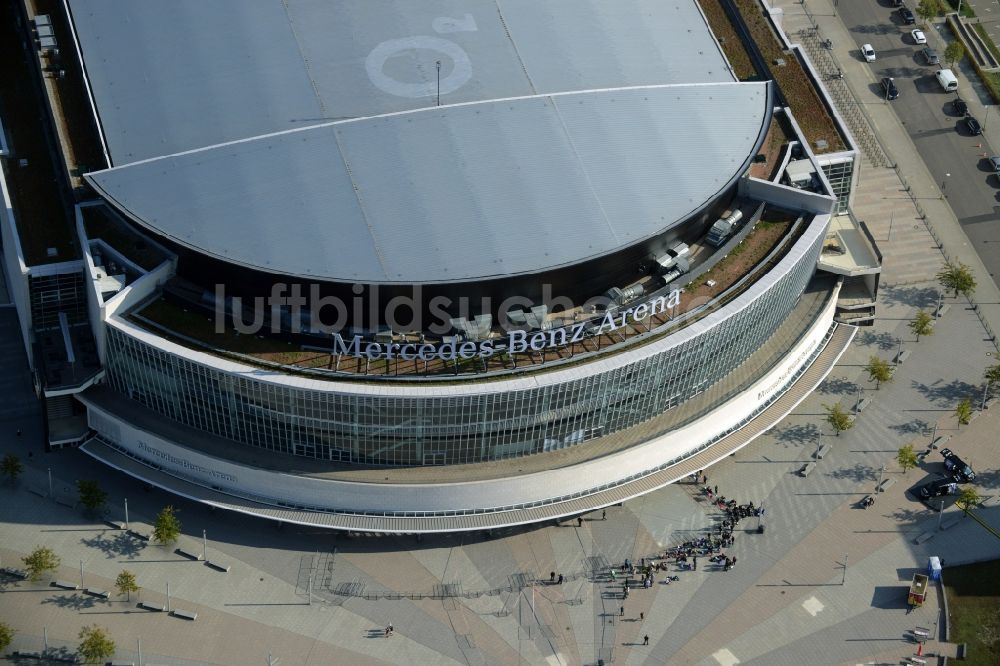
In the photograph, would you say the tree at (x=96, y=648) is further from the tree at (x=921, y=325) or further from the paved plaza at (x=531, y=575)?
the tree at (x=921, y=325)

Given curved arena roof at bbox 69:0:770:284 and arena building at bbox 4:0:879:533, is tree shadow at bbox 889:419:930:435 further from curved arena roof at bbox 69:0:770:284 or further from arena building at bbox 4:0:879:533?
curved arena roof at bbox 69:0:770:284

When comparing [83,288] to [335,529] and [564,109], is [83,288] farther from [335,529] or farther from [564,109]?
[564,109]

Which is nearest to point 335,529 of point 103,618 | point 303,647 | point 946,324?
point 303,647

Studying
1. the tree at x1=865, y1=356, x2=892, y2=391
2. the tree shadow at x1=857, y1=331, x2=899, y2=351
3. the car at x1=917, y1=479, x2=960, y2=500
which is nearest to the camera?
the car at x1=917, y1=479, x2=960, y2=500

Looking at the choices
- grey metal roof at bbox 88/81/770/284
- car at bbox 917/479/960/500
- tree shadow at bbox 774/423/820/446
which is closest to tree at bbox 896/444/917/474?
car at bbox 917/479/960/500

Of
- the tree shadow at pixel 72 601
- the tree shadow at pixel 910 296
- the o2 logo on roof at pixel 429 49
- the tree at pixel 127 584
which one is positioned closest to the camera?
the tree at pixel 127 584

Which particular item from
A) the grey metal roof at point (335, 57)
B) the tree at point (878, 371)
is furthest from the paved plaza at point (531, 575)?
the grey metal roof at point (335, 57)
